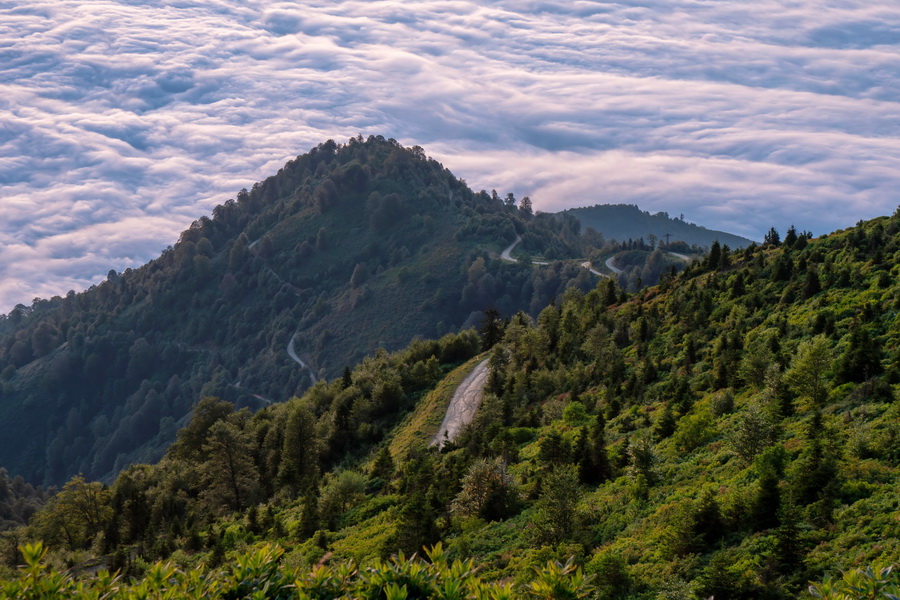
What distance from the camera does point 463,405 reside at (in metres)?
79.6

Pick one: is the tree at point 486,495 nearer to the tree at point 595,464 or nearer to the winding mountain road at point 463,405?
the tree at point 595,464

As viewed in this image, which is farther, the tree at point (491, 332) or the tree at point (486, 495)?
the tree at point (491, 332)

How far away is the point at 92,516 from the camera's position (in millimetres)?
Result: 67375

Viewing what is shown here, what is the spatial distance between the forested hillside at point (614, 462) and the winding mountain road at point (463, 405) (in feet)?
8.95

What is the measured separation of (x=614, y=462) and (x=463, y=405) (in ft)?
135

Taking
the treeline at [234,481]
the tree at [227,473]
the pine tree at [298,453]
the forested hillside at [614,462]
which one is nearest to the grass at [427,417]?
the forested hillside at [614,462]

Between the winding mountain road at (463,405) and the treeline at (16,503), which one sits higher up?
the winding mountain road at (463,405)

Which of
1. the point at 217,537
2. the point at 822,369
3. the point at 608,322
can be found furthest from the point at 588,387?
the point at 217,537

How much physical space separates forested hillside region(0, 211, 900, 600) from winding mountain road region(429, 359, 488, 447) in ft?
8.95

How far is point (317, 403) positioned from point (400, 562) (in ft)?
276

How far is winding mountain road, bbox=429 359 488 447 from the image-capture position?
72.4 m

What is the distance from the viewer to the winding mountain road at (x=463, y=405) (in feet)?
238

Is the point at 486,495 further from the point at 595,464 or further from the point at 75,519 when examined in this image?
the point at 75,519

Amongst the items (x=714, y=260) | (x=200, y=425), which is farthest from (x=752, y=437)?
(x=200, y=425)
